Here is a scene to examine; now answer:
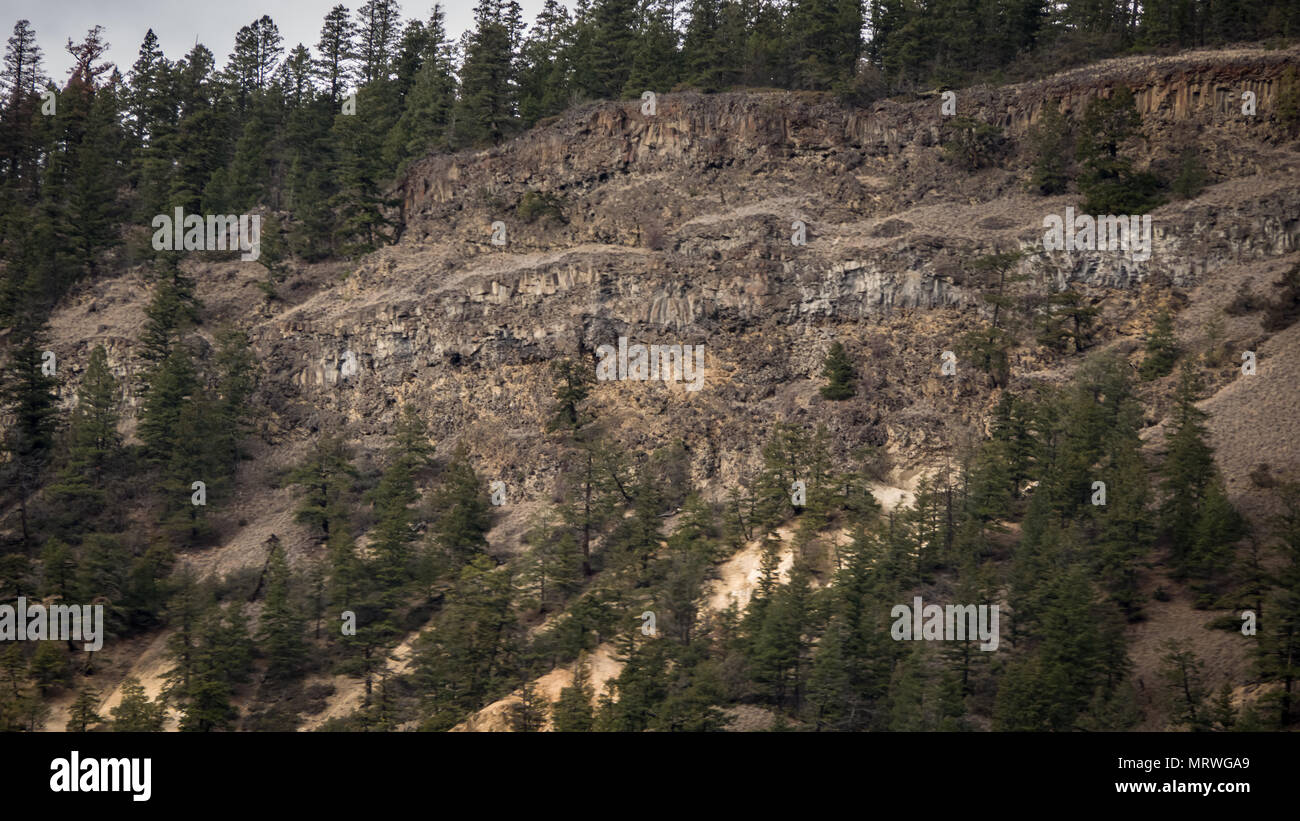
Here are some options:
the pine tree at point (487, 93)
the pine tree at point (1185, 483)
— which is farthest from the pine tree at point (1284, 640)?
the pine tree at point (487, 93)

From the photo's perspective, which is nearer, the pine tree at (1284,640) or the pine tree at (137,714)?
the pine tree at (1284,640)

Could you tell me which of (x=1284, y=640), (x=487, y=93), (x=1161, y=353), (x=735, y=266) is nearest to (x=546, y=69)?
(x=487, y=93)

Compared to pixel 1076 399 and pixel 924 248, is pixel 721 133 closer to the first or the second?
pixel 924 248

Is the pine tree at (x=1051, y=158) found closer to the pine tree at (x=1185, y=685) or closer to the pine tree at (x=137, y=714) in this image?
the pine tree at (x=1185, y=685)

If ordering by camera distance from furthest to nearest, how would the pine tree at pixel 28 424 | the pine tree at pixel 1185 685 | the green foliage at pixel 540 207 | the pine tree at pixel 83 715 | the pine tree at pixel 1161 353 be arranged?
the green foliage at pixel 540 207, the pine tree at pixel 28 424, the pine tree at pixel 1161 353, the pine tree at pixel 83 715, the pine tree at pixel 1185 685

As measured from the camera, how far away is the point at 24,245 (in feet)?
279

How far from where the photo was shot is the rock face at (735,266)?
6650 cm

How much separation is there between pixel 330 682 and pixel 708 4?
5270 centimetres

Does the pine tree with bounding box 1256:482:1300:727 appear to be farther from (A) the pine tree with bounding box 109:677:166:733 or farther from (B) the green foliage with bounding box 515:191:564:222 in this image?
(B) the green foliage with bounding box 515:191:564:222

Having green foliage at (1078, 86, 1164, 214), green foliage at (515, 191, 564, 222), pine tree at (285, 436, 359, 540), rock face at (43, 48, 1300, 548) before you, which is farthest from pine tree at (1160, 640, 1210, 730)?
green foliage at (515, 191, 564, 222)

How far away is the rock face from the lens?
2618 inches

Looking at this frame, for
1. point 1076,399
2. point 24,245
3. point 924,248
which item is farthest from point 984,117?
point 24,245

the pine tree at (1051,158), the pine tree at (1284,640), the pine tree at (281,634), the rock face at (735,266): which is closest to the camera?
the pine tree at (1284,640)

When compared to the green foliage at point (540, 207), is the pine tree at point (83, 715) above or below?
below
